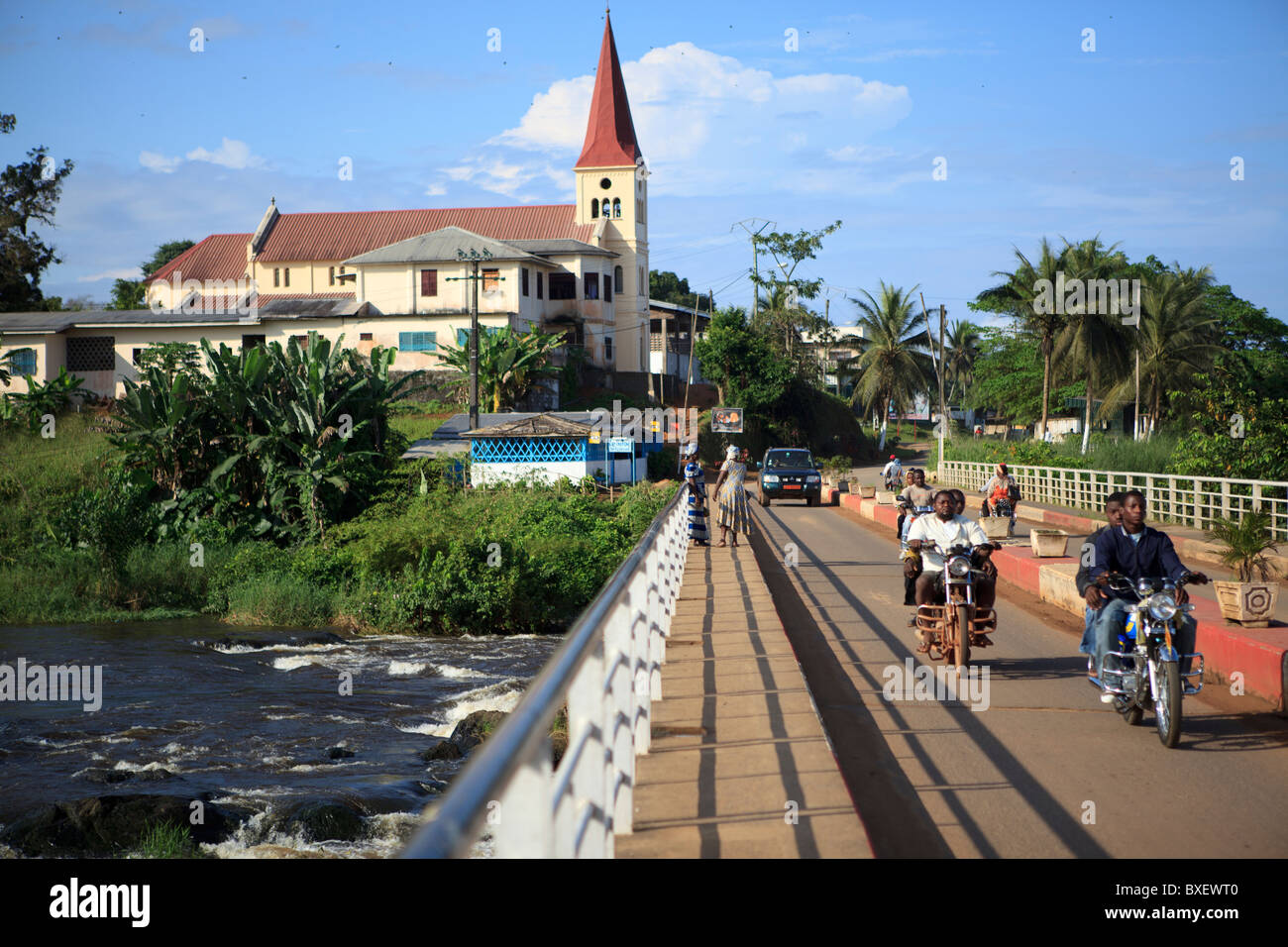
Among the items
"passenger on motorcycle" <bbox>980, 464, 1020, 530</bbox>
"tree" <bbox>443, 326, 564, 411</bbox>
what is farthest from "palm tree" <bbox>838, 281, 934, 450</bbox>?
"passenger on motorcycle" <bbox>980, 464, 1020, 530</bbox>

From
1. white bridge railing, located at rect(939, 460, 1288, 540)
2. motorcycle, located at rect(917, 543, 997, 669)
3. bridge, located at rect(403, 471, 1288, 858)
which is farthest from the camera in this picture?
white bridge railing, located at rect(939, 460, 1288, 540)

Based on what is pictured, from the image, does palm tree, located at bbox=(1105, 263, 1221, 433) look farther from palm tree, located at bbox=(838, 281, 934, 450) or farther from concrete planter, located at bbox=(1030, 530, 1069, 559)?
concrete planter, located at bbox=(1030, 530, 1069, 559)

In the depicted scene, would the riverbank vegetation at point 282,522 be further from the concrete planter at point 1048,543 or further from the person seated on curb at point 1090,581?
the person seated on curb at point 1090,581

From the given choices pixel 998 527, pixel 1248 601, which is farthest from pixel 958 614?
pixel 998 527

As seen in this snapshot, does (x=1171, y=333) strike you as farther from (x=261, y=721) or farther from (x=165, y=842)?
(x=165, y=842)

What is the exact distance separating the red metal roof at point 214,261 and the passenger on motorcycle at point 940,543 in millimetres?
66940

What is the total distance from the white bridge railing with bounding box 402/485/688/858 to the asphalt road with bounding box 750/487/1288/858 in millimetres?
1463

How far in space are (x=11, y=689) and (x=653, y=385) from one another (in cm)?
5408

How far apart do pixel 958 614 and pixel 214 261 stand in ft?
232

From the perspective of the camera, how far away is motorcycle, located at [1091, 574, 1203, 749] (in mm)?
7336

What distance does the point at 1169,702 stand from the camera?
7.31 m

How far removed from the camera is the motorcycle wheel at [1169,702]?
7.28 meters

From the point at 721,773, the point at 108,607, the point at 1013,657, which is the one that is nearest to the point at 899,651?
the point at 1013,657

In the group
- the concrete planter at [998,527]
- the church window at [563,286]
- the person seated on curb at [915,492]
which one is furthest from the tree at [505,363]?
the person seated on curb at [915,492]
